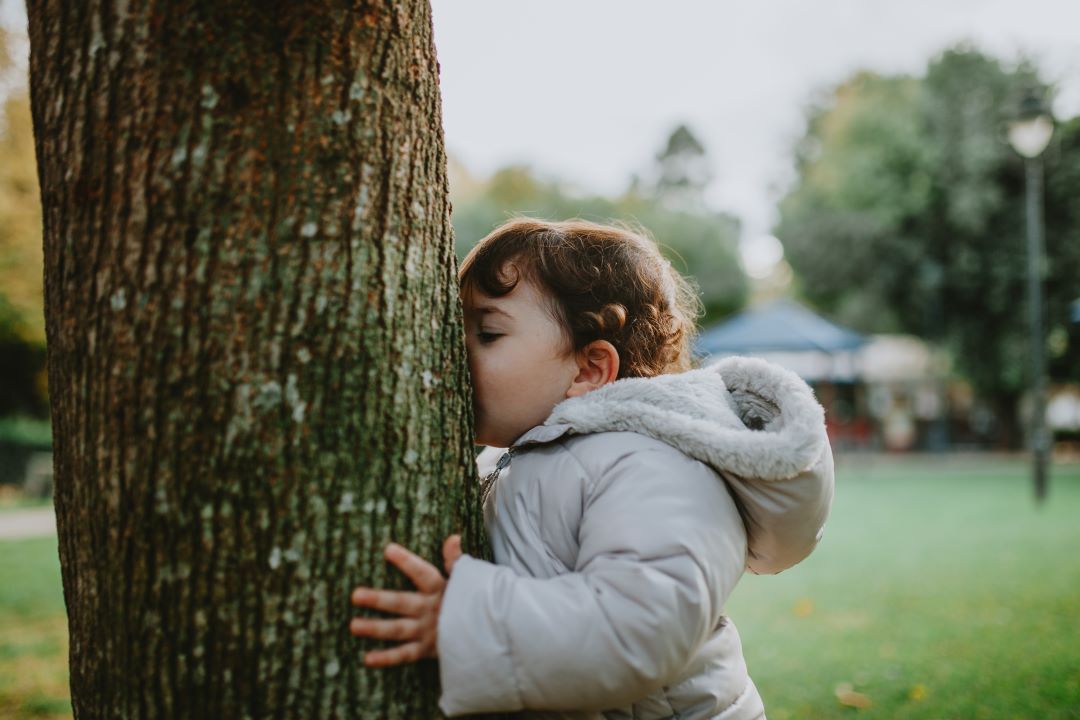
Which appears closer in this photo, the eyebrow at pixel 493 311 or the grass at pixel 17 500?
the eyebrow at pixel 493 311

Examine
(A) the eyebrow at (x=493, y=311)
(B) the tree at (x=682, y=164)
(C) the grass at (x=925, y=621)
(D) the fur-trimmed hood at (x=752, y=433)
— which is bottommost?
(C) the grass at (x=925, y=621)

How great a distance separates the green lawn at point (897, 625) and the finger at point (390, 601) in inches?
127

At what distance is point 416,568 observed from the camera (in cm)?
146

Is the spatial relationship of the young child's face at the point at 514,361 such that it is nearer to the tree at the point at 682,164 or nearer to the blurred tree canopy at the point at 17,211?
the blurred tree canopy at the point at 17,211

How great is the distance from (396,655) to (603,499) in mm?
467

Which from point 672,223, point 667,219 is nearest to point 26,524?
point 672,223

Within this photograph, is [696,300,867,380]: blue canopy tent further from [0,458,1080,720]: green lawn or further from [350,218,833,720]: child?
[350,218,833,720]: child

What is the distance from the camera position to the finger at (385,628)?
1398 millimetres

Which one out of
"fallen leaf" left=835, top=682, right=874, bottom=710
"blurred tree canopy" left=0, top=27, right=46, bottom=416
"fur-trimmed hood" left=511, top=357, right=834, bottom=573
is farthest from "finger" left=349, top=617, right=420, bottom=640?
"blurred tree canopy" left=0, top=27, right=46, bottom=416

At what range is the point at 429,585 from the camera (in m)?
1.46

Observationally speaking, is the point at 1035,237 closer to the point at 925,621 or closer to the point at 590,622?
the point at 925,621

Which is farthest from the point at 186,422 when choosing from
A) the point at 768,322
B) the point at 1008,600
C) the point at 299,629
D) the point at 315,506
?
the point at 768,322

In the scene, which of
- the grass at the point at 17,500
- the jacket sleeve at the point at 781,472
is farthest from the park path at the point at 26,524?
the jacket sleeve at the point at 781,472

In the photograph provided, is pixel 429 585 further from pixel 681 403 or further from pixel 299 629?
pixel 681 403
